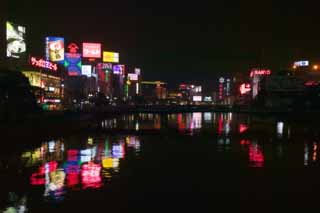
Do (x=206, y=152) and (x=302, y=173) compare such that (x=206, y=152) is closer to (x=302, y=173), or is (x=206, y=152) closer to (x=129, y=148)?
(x=129, y=148)

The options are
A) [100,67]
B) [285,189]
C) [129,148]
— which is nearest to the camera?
[285,189]

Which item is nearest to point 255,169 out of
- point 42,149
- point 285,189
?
point 285,189

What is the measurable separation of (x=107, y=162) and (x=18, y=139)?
1313cm

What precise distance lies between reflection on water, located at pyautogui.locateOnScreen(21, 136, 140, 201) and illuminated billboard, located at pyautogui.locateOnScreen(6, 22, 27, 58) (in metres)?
42.3

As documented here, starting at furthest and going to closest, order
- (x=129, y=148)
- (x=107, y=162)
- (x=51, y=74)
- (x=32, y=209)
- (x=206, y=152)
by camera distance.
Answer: (x=51, y=74)
(x=129, y=148)
(x=206, y=152)
(x=107, y=162)
(x=32, y=209)

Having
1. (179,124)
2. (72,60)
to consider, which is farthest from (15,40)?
(179,124)

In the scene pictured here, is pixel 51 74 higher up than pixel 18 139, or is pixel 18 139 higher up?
pixel 51 74

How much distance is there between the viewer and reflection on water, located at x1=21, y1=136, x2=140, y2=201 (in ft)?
47.5

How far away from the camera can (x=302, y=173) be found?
57.7 ft

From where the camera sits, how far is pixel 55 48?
86.2 meters

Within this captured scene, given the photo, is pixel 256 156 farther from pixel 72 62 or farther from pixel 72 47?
pixel 72 47

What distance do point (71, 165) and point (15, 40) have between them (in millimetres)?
52987

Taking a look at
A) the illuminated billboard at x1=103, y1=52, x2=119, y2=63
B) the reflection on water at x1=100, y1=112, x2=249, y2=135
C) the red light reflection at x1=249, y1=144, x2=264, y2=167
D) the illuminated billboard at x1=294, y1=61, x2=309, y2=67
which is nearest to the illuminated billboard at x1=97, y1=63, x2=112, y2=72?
the illuminated billboard at x1=103, y1=52, x2=119, y2=63

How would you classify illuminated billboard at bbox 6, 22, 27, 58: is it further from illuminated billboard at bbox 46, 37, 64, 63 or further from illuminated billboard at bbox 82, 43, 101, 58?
illuminated billboard at bbox 82, 43, 101, 58
